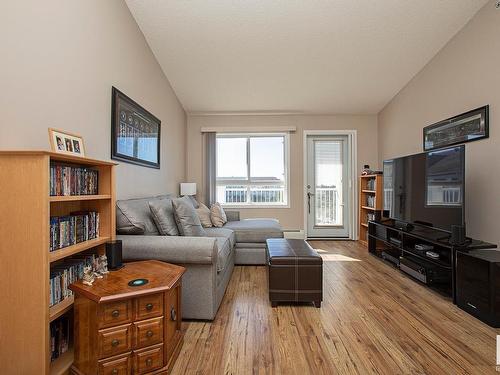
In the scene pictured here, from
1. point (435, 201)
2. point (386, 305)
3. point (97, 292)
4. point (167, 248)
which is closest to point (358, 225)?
point (435, 201)

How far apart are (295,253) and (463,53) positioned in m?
2.98

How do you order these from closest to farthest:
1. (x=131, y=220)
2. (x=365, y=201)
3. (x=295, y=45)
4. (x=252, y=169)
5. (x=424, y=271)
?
(x=131, y=220) < (x=424, y=271) < (x=295, y=45) < (x=365, y=201) < (x=252, y=169)

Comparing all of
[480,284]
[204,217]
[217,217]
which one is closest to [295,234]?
[217,217]

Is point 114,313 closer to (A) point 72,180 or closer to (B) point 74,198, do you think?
(B) point 74,198

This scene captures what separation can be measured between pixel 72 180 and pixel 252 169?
3.78m

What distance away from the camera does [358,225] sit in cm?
491

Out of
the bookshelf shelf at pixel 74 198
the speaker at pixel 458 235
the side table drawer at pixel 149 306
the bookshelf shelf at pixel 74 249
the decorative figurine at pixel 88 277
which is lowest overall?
the side table drawer at pixel 149 306

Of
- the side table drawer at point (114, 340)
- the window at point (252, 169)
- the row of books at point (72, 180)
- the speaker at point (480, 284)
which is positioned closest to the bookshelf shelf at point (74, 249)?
the row of books at point (72, 180)

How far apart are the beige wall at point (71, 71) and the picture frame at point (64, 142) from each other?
81 millimetres

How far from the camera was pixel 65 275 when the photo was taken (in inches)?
56.0

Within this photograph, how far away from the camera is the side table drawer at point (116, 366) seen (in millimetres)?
1239

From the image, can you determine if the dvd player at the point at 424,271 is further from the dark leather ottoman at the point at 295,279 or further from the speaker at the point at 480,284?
the dark leather ottoman at the point at 295,279

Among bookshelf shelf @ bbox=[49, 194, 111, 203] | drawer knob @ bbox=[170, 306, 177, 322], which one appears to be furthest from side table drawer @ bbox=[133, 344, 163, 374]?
bookshelf shelf @ bbox=[49, 194, 111, 203]

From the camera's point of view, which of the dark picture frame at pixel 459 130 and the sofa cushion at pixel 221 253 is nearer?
the sofa cushion at pixel 221 253
